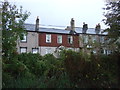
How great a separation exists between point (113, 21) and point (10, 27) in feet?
7.19

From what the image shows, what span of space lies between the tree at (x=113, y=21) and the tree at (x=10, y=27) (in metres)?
1.82

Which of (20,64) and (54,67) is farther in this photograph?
(54,67)

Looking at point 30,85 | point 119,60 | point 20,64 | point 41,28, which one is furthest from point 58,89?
point 41,28

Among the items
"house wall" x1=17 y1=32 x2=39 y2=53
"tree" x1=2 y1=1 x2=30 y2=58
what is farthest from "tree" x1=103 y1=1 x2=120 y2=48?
"house wall" x1=17 y1=32 x2=39 y2=53

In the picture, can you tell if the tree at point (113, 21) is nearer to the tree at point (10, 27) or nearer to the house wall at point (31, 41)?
the tree at point (10, 27)

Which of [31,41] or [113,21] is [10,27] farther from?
[31,41]

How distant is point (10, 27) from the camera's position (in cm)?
489

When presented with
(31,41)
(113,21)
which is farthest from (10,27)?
(31,41)

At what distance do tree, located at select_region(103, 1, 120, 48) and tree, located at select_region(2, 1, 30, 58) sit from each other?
1819 mm

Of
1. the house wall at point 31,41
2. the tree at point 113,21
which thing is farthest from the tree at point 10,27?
the house wall at point 31,41

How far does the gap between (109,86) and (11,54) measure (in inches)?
77.8

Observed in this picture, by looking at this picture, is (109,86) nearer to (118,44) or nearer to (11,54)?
(118,44)

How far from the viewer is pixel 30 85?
481 cm

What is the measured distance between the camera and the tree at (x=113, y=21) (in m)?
5.19
